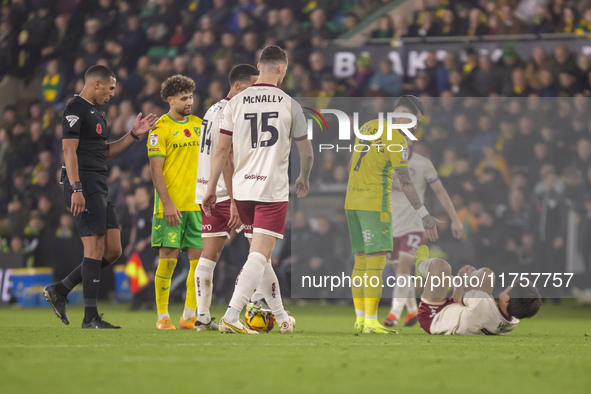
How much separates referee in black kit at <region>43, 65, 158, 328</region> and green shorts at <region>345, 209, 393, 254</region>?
1955 millimetres

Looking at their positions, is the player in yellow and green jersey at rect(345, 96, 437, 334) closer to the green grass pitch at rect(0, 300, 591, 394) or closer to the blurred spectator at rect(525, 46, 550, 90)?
the green grass pitch at rect(0, 300, 591, 394)

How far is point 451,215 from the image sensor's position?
809 cm

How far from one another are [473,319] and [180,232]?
2410 mm

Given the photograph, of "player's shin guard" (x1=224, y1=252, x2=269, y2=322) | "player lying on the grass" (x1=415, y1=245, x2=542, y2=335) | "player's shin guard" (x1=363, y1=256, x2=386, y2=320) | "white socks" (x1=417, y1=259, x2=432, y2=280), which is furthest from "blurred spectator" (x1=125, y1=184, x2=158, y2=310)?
"player's shin guard" (x1=224, y1=252, x2=269, y2=322)

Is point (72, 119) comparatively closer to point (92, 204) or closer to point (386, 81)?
point (92, 204)

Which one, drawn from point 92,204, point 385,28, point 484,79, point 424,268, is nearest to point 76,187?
point 92,204

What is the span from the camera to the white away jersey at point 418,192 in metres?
8.09

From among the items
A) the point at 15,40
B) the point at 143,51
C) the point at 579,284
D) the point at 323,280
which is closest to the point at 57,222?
the point at 143,51

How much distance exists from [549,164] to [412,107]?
204cm

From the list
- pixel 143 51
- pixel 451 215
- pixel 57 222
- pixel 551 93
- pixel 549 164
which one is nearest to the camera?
pixel 451 215

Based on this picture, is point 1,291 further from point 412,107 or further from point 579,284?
point 579,284

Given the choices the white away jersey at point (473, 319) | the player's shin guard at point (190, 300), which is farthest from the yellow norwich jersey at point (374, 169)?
the player's shin guard at point (190, 300)

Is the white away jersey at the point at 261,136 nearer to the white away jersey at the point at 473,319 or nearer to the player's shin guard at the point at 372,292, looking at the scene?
the player's shin guard at the point at 372,292

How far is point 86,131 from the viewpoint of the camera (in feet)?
21.7
